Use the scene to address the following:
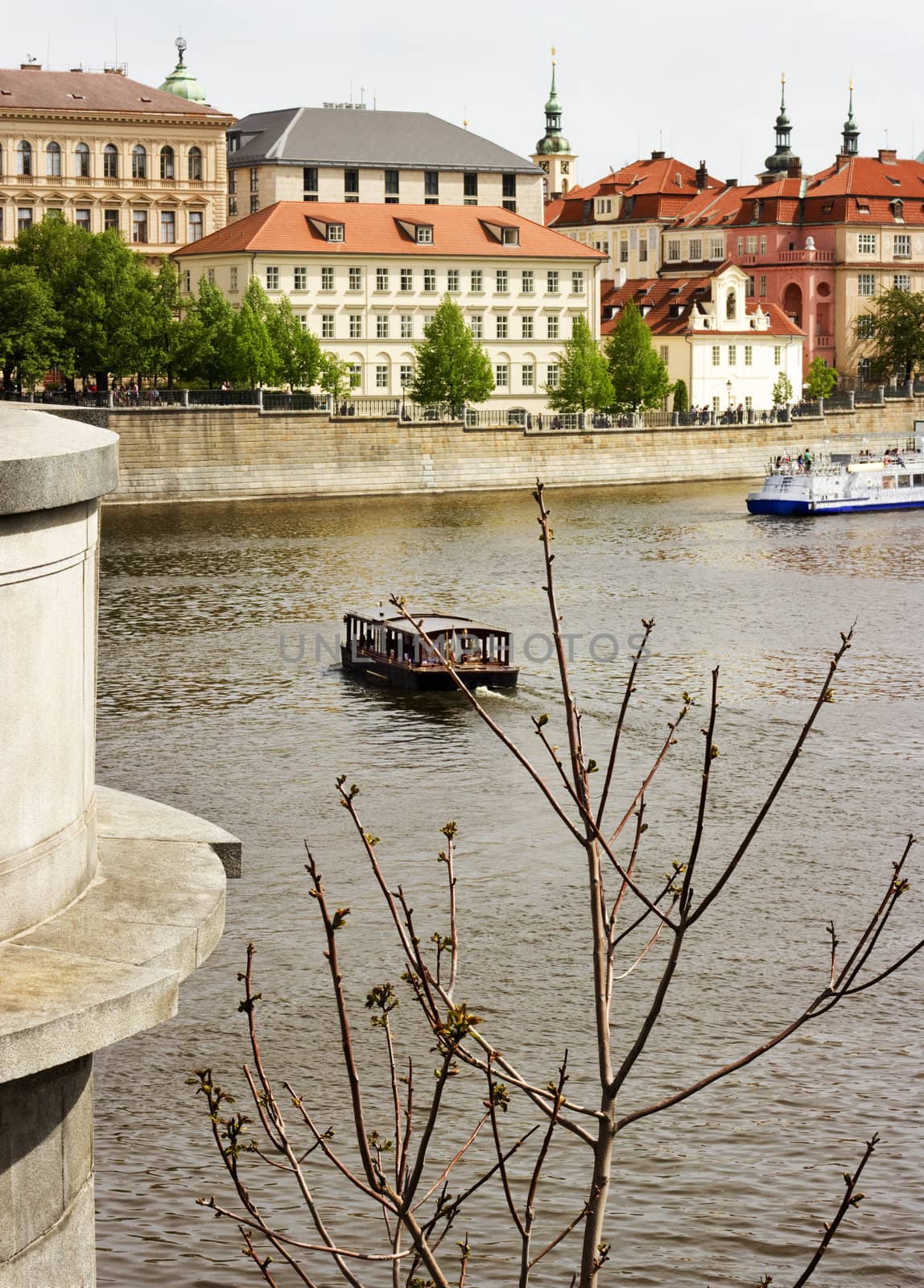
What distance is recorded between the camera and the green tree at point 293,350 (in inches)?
3063

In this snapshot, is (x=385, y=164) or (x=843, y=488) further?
(x=385, y=164)

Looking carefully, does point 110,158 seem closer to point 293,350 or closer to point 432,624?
point 293,350

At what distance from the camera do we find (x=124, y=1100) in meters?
14.3

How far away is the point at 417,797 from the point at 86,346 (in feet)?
181

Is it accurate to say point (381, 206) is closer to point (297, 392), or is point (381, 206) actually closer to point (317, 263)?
point (317, 263)

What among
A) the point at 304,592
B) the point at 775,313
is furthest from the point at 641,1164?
the point at 775,313

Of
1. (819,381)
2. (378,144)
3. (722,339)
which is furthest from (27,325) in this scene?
(819,381)

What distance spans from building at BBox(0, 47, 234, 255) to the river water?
52.4 meters

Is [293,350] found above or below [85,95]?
below

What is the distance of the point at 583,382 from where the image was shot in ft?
273

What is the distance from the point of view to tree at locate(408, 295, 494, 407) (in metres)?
81.1

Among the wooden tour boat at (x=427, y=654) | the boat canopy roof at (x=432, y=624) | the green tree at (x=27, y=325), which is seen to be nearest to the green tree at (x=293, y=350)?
the green tree at (x=27, y=325)

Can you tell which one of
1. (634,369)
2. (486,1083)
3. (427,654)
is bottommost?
(486,1083)

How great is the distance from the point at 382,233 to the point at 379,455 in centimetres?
1724
